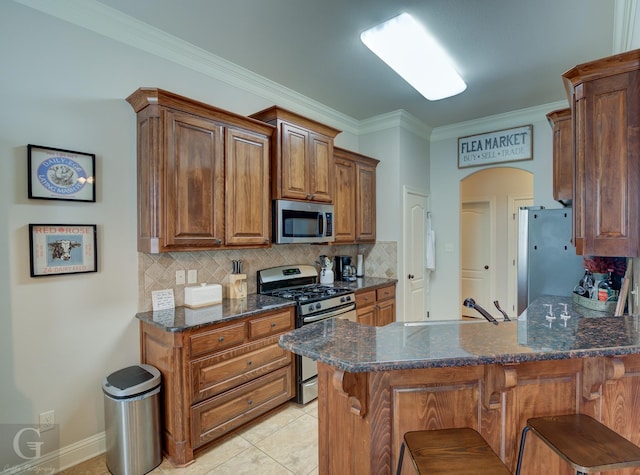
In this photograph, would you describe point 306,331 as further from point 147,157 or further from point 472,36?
point 472,36

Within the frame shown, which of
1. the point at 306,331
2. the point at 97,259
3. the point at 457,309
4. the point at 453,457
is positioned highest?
the point at 97,259

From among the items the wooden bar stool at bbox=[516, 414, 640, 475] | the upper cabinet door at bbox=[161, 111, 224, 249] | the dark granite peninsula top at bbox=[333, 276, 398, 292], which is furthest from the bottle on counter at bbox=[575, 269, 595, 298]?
the upper cabinet door at bbox=[161, 111, 224, 249]

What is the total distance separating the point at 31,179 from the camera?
1975mm

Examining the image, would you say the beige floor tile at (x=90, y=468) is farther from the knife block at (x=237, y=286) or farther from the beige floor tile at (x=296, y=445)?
the knife block at (x=237, y=286)

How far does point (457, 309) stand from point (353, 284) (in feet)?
6.11

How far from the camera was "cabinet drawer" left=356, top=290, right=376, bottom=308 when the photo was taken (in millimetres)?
3549

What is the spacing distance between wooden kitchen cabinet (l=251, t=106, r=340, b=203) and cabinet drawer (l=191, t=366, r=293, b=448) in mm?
1595

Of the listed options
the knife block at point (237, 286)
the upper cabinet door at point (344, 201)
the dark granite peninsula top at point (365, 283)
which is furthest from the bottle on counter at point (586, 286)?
the knife block at point (237, 286)

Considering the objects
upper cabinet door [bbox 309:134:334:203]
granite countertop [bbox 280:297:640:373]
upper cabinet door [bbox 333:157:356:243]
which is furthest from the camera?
upper cabinet door [bbox 333:157:356:243]

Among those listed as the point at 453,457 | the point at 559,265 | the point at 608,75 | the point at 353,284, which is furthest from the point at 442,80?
the point at 453,457

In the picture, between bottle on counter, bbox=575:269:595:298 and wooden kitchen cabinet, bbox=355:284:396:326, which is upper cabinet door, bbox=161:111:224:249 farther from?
bottle on counter, bbox=575:269:595:298

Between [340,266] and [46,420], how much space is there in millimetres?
2989

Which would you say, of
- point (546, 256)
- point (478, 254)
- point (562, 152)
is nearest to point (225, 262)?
point (546, 256)

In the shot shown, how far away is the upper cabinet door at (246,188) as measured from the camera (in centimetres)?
268
